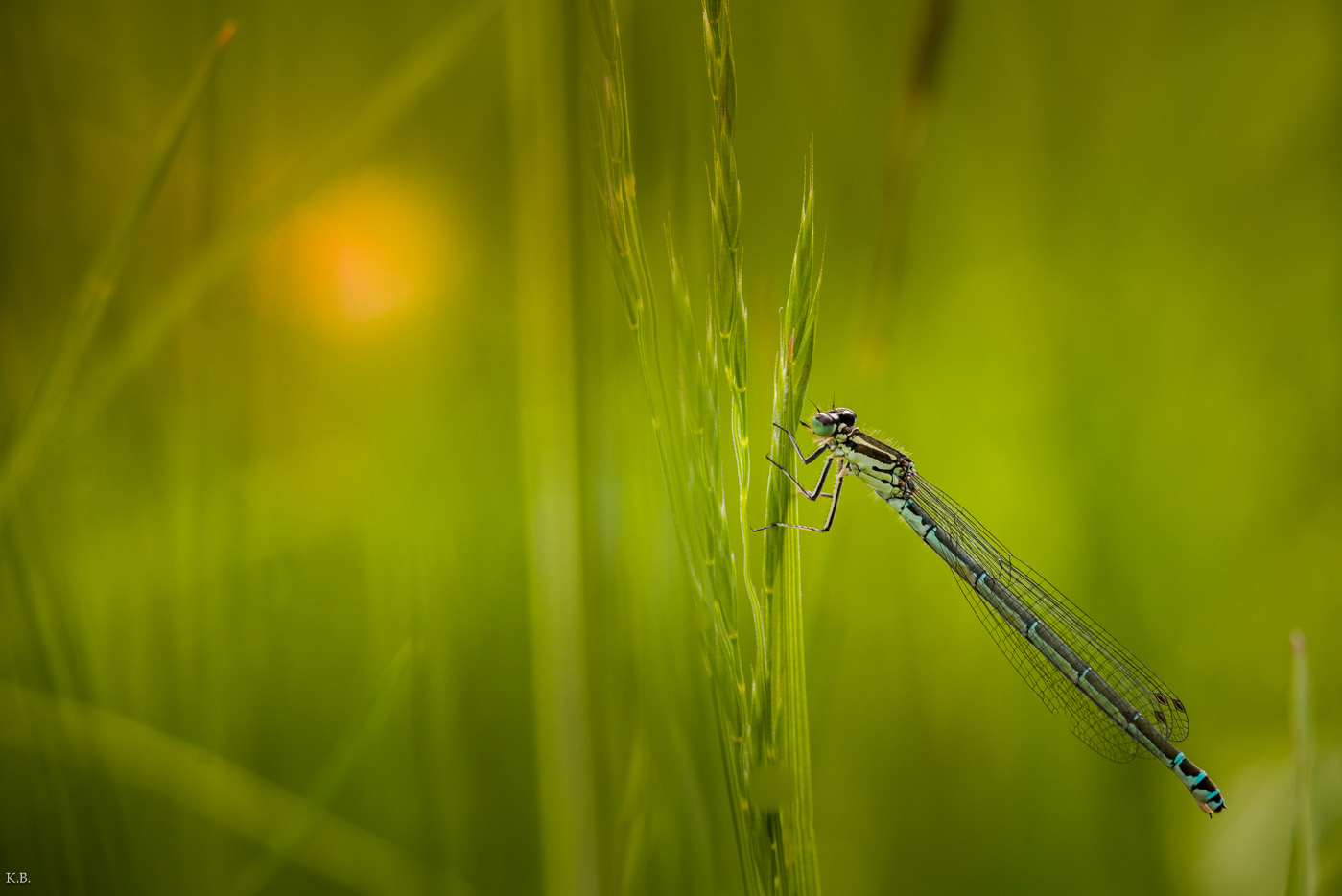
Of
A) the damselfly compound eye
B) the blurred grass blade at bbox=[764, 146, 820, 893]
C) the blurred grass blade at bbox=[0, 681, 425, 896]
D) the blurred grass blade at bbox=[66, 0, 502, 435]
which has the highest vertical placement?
the blurred grass blade at bbox=[66, 0, 502, 435]

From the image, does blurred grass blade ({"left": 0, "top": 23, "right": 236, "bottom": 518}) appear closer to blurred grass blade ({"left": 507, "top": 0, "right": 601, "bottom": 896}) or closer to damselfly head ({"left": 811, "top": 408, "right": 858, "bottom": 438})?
blurred grass blade ({"left": 507, "top": 0, "right": 601, "bottom": 896})

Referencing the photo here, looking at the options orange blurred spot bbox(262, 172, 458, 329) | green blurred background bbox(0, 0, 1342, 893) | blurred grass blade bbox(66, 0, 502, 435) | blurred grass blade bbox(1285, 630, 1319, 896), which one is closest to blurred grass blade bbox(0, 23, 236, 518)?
green blurred background bbox(0, 0, 1342, 893)

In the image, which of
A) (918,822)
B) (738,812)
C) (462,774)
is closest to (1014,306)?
(918,822)

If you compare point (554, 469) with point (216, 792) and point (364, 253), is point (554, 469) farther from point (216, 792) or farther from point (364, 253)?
point (364, 253)

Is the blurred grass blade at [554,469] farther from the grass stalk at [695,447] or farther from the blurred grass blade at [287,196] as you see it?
the blurred grass blade at [287,196]

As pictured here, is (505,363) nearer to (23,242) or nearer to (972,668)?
(23,242)

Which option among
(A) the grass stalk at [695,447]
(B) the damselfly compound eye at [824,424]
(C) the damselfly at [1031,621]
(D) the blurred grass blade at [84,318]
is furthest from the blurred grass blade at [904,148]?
(D) the blurred grass blade at [84,318]

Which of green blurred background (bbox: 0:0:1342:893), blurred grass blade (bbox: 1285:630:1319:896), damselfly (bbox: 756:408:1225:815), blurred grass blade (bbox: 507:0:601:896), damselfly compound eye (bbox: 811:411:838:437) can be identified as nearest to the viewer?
blurred grass blade (bbox: 1285:630:1319:896)
